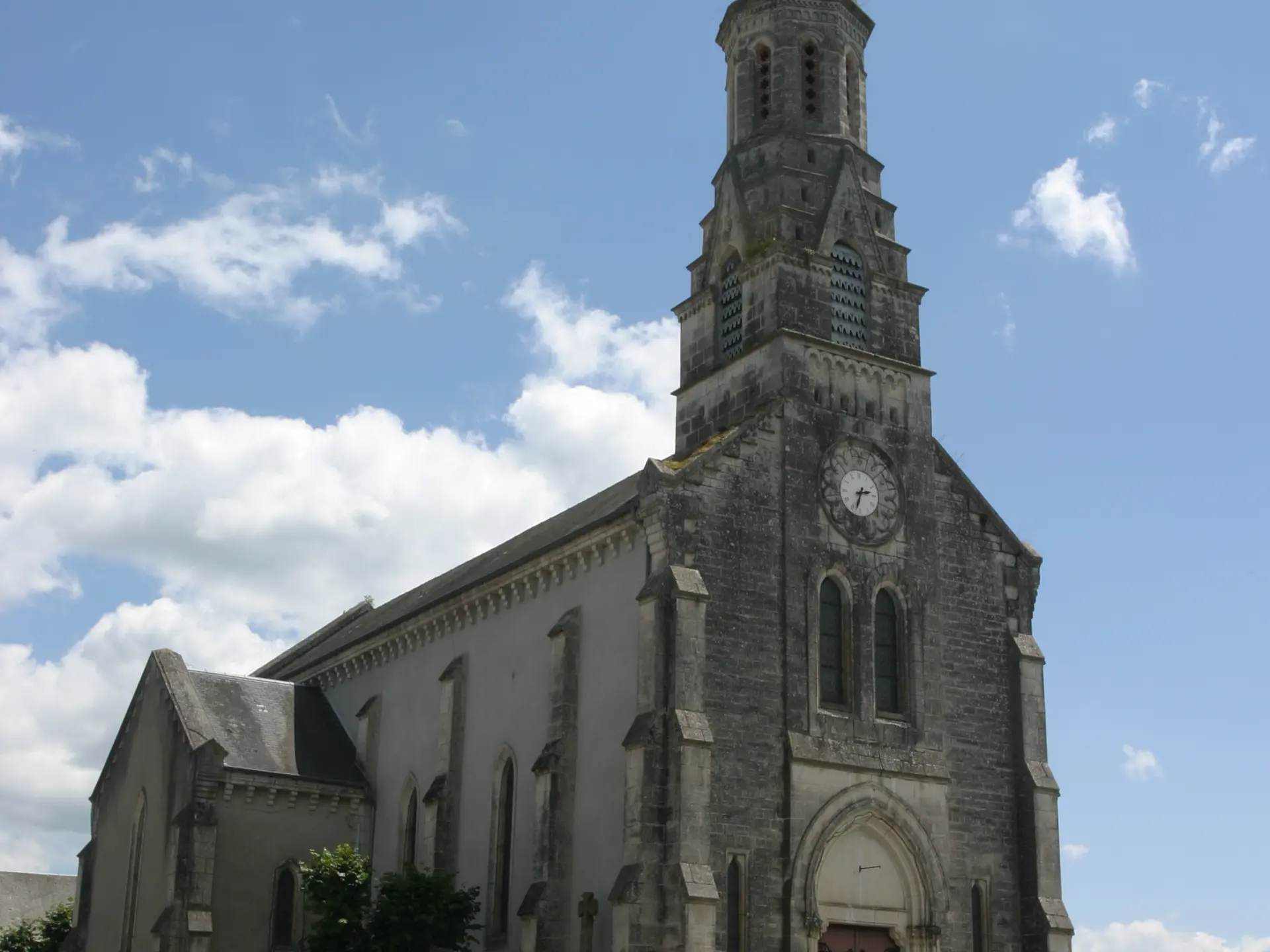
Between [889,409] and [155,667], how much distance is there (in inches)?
887

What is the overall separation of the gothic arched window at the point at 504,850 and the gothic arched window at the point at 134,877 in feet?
37.4

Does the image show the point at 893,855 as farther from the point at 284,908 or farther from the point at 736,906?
the point at 284,908

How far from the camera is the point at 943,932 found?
3094 centimetres

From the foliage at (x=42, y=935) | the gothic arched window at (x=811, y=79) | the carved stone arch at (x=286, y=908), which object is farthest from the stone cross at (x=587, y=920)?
the foliage at (x=42, y=935)

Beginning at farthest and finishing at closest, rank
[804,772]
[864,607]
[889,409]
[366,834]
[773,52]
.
Answer: [366,834] → [773,52] → [889,409] → [864,607] → [804,772]

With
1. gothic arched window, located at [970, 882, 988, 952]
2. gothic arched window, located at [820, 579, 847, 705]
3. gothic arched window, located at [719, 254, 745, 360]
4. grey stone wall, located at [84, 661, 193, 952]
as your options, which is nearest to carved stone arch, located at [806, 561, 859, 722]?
gothic arched window, located at [820, 579, 847, 705]

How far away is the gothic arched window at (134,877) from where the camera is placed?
132 feet

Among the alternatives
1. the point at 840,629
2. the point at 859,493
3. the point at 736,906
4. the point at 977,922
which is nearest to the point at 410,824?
the point at 736,906

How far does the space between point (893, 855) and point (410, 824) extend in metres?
14.5

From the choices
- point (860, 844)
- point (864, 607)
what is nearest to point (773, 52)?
point (864, 607)

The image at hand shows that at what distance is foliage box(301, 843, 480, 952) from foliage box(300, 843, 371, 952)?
0.01m

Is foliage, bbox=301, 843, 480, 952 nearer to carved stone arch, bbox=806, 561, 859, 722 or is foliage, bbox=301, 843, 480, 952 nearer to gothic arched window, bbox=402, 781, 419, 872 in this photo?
gothic arched window, bbox=402, 781, 419, 872

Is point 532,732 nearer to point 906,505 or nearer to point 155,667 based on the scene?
point 906,505

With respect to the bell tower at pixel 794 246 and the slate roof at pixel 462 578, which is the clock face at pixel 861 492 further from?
the slate roof at pixel 462 578
